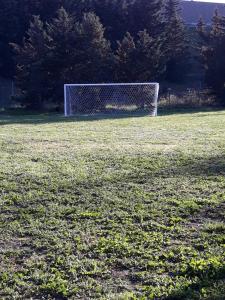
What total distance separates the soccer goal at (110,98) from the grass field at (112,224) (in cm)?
1238

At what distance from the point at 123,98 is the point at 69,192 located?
16787 mm

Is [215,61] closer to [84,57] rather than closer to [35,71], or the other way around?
[84,57]

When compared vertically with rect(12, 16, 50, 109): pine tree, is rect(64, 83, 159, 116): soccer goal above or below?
below

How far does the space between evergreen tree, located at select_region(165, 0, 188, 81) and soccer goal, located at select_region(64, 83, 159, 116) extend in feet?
38.8

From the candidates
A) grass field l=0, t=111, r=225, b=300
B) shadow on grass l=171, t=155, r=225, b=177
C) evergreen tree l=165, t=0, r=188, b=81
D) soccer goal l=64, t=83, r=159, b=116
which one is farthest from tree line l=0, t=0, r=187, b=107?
shadow on grass l=171, t=155, r=225, b=177

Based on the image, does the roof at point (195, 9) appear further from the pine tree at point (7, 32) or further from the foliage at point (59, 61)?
the foliage at point (59, 61)

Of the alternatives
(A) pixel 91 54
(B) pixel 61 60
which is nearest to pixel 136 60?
(A) pixel 91 54

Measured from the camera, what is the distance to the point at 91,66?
2598 centimetres

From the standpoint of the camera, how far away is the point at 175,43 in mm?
38844

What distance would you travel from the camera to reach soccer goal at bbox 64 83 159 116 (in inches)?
856

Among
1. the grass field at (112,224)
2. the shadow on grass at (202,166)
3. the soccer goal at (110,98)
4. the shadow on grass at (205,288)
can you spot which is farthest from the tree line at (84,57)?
the shadow on grass at (205,288)

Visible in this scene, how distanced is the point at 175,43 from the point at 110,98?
17964mm

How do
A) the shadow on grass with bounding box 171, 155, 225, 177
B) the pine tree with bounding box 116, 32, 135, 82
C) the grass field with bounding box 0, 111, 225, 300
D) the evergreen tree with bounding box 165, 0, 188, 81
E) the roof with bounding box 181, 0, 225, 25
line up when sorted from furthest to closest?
1. the roof with bounding box 181, 0, 225, 25
2. the evergreen tree with bounding box 165, 0, 188, 81
3. the pine tree with bounding box 116, 32, 135, 82
4. the shadow on grass with bounding box 171, 155, 225, 177
5. the grass field with bounding box 0, 111, 225, 300

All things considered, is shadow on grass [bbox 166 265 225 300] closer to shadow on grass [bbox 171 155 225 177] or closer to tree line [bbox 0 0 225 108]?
shadow on grass [bbox 171 155 225 177]
